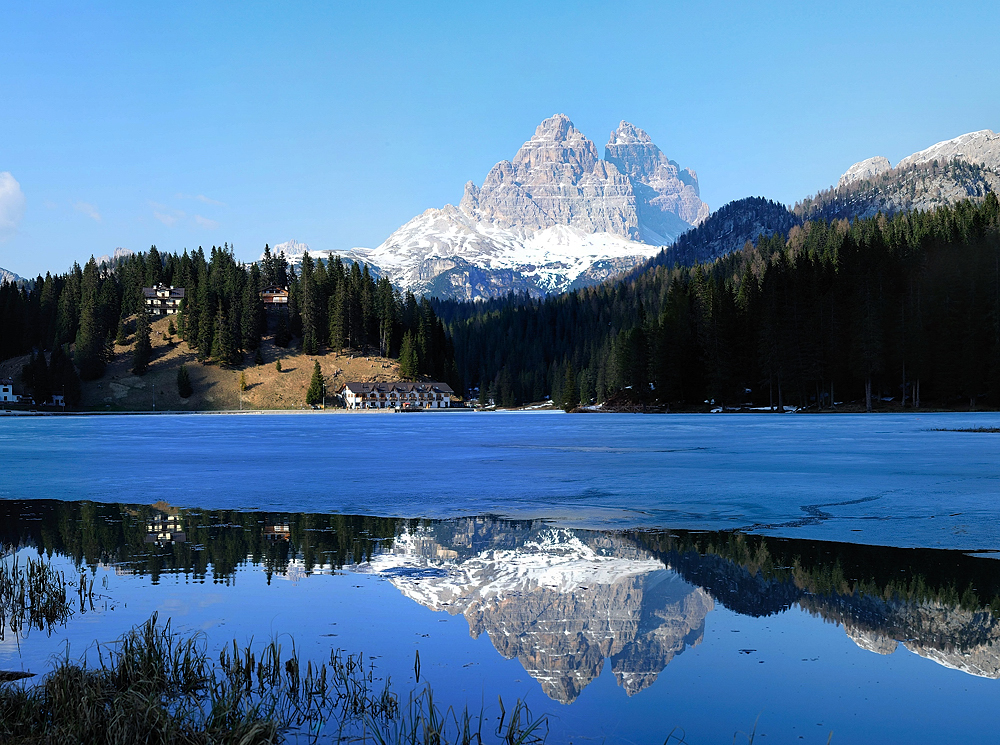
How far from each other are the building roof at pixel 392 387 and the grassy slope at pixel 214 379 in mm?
3546

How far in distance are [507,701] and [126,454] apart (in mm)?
39337

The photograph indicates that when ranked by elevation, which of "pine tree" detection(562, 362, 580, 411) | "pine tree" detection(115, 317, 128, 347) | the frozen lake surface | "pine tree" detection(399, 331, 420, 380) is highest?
"pine tree" detection(115, 317, 128, 347)

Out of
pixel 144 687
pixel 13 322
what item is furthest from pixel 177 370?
pixel 144 687

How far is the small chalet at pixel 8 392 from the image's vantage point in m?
175

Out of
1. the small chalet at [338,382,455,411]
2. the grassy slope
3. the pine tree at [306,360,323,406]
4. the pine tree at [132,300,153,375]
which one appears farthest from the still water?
the pine tree at [132,300,153,375]

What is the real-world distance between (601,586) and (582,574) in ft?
2.73

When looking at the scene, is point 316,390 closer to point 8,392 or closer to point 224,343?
point 224,343

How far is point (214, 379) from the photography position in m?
184

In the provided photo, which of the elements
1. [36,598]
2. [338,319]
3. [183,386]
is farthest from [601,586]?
[338,319]

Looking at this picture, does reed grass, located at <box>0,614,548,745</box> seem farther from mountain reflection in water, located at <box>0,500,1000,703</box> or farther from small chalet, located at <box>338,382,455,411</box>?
small chalet, located at <box>338,382,455,411</box>

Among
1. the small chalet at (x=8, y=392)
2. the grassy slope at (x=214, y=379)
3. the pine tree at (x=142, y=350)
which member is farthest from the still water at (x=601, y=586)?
the small chalet at (x=8, y=392)

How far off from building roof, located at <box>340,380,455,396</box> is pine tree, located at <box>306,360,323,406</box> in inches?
338

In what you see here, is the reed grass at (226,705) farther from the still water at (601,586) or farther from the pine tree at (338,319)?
the pine tree at (338,319)

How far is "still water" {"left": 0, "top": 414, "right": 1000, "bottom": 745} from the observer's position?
25.1ft
